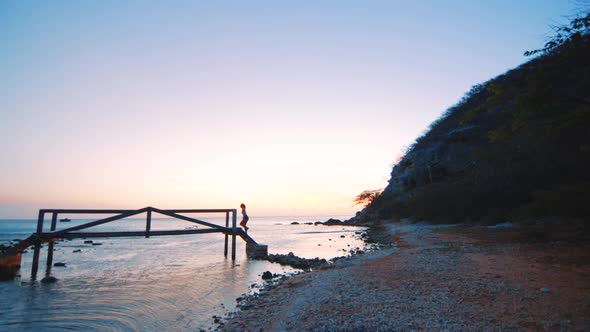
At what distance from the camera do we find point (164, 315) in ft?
23.5

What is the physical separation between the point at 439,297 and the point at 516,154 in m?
19.4

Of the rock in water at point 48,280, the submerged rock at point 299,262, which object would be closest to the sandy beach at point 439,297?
the submerged rock at point 299,262

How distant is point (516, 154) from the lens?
2050cm

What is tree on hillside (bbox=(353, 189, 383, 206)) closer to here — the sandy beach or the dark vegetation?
the dark vegetation

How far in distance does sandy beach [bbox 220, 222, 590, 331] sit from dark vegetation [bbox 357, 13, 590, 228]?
2910mm

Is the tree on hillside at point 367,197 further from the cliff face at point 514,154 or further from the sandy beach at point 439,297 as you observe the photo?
the sandy beach at point 439,297

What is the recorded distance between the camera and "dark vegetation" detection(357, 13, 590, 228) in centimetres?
668

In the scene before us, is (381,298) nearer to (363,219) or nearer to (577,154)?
(577,154)

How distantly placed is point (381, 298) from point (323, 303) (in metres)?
1.12

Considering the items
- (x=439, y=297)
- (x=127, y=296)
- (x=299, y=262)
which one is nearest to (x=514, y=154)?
(x=299, y=262)

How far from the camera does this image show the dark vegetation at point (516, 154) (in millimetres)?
6680

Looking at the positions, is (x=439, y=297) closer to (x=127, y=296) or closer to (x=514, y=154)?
(x=127, y=296)

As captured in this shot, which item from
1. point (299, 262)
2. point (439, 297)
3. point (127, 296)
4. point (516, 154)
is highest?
point (516, 154)

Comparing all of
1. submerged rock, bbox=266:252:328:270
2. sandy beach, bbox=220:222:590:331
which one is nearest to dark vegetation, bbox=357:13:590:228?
sandy beach, bbox=220:222:590:331
